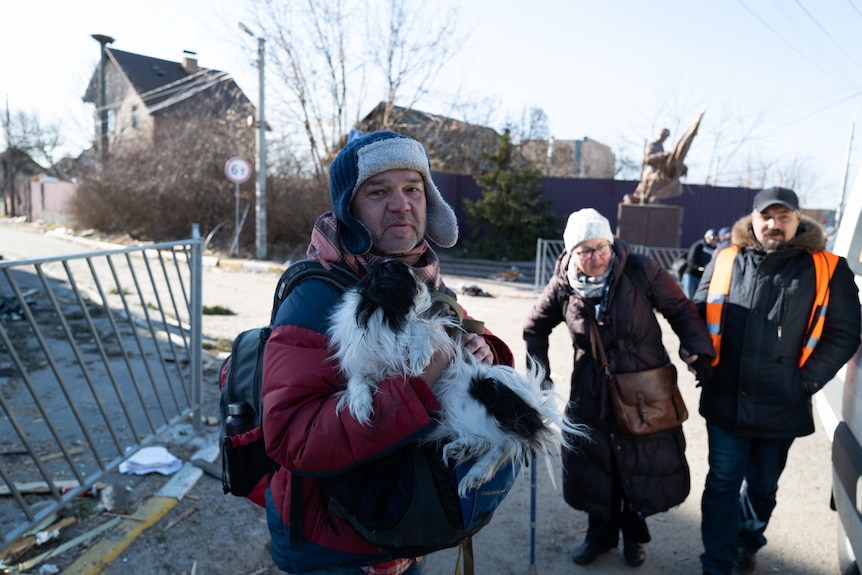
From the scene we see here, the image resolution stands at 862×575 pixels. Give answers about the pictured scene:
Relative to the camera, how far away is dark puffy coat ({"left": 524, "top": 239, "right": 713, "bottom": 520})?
9.80ft

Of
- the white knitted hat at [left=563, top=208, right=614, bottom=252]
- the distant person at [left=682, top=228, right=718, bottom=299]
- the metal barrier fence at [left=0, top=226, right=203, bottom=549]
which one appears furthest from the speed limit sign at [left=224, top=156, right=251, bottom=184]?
the white knitted hat at [left=563, top=208, right=614, bottom=252]

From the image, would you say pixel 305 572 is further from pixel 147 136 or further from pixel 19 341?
pixel 147 136

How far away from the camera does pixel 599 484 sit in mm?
3088

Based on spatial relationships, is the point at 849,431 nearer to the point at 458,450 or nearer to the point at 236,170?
the point at 458,450

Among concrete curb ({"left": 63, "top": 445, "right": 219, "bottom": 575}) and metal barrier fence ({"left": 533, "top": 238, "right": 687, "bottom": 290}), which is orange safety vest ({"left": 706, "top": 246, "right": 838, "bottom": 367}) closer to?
concrete curb ({"left": 63, "top": 445, "right": 219, "bottom": 575})

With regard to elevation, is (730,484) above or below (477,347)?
below

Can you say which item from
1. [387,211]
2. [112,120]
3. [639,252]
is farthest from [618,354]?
[112,120]

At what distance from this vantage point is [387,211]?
5.71 feet

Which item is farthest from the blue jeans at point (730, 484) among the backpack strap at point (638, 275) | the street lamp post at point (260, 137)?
the street lamp post at point (260, 137)

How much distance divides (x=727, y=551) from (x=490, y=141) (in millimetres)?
24888

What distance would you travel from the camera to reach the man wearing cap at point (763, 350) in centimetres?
281

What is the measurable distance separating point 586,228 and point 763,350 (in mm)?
1033

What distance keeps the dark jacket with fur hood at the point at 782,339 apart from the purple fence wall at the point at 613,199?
1721 cm

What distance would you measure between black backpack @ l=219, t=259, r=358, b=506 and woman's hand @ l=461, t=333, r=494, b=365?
0.35m
